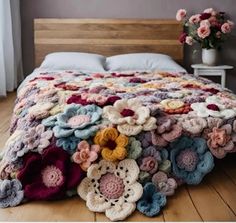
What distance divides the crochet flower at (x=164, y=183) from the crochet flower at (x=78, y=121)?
1.18ft

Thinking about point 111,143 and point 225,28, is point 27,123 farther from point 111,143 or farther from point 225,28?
point 225,28

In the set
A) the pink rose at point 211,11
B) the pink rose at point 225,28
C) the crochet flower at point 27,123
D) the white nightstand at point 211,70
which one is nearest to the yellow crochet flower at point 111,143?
the crochet flower at point 27,123

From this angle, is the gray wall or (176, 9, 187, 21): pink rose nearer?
(176, 9, 187, 21): pink rose

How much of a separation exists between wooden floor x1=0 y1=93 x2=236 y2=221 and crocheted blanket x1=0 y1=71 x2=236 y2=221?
Answer: 0.11 feet

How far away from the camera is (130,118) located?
1794 mm

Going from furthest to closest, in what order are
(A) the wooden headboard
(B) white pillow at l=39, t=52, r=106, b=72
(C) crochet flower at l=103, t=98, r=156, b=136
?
(A) the wooden headboard
(B) white pillow at l=39, t=52, r=106, b=72
(C) crochet flower at l=103, t=98, r=156, b=136

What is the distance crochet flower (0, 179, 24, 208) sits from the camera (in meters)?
1.63

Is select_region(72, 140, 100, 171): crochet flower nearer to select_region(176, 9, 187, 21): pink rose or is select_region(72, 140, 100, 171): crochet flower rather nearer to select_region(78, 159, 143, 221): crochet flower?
select_region(78, 159, 143, 221): crochet flower

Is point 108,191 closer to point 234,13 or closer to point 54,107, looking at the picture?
point 54,107

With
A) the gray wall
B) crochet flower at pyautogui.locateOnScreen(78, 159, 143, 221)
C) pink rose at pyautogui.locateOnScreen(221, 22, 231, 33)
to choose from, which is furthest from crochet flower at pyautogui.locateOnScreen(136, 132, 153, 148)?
the gray wall

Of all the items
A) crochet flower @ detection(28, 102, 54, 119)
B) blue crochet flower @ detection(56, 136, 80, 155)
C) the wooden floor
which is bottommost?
the wooden floor

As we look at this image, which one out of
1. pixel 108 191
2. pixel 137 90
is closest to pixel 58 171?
pixel 108 191

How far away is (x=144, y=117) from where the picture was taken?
5.92 feet

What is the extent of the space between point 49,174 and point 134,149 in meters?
0.40
